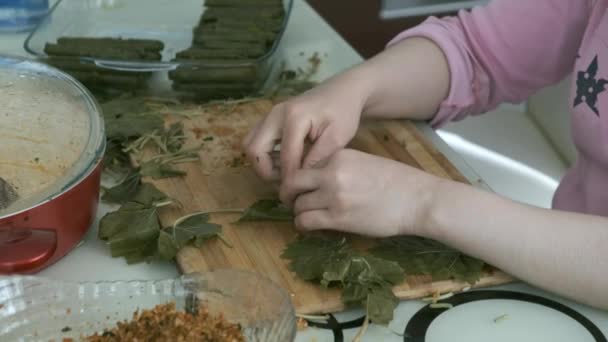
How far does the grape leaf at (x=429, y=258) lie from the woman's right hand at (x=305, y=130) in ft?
0.39

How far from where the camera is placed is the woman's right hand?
844 millimetres

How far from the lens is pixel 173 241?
0.76 meters

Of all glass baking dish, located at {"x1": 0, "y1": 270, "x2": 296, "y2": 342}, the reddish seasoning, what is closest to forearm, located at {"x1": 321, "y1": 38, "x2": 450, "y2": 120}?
the reddish seasoning

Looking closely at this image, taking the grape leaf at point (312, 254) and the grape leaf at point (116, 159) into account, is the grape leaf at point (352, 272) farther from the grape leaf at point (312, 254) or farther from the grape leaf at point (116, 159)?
the grape leaf at point (116, 159)

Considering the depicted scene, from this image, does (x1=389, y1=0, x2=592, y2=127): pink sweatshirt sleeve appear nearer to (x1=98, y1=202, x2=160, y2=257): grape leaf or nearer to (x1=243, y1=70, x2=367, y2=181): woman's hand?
(x1=243, y1=70, x2=367, y2=181): woman's hand

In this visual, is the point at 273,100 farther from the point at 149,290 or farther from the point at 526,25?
the point at 149,290

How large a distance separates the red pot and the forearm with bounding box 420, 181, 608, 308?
294 millimetres

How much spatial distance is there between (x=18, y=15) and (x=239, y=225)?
61 cm

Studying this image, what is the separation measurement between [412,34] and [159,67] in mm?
299

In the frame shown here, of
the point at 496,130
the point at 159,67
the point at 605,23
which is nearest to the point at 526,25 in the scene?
the point at 605,23

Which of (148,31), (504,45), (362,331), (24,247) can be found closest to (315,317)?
(362,331)

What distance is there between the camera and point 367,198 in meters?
0.77

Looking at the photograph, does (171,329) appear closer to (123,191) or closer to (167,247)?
(167,247)

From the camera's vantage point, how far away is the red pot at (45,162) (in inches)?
28.0
